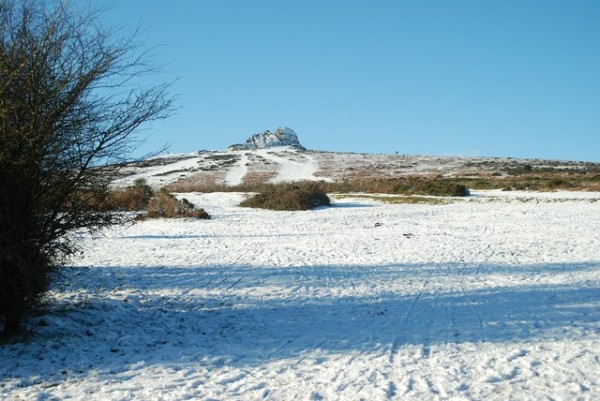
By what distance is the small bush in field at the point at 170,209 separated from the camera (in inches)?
1132

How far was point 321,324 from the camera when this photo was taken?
29.0 ft

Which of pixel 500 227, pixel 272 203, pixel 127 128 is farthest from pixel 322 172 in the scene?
pixel 127 128

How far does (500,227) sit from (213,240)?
11770 mm

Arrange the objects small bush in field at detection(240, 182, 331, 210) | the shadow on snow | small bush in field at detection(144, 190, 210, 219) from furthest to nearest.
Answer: small bush in field at detection(240, 182, 331, 210), small bush in field at detection(144, 190, 210, 219), the shadow on snow

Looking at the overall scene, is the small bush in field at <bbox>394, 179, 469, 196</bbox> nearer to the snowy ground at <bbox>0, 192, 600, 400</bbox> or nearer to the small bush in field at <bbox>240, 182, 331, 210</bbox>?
the small bush in field at <bbox>240, 182, 331, 210</bbox>

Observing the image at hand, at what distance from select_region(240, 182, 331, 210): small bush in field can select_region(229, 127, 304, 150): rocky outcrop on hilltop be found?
309ft

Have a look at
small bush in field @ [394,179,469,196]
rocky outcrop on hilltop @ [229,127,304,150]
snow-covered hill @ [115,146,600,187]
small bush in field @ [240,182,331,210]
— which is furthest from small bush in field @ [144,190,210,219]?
rocky outcrop on hilltop @ [229,127,304,150]

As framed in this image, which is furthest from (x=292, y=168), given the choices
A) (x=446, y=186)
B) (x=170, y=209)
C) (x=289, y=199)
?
(x=170, y=209)

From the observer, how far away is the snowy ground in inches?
242

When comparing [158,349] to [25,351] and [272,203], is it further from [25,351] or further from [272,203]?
[272,203]

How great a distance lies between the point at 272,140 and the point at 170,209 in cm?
10649

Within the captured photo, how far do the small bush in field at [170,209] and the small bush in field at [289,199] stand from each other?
5.92 metres

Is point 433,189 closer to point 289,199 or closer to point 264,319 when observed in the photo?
point 289,199

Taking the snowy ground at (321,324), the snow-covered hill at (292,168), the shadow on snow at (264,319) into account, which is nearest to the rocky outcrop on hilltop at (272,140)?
the snow-covered hill at (292,168)
